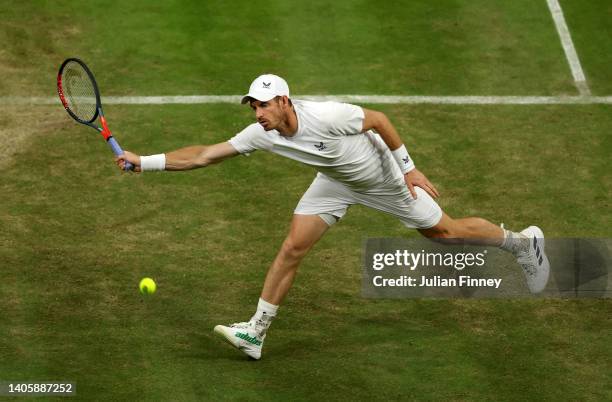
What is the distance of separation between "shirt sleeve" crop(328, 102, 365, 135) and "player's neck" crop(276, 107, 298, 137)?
0.98ft

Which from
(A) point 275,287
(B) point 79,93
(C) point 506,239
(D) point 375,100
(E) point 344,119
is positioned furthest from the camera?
(D) point 375,100

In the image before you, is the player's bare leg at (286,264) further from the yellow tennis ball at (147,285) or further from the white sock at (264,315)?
the yellow tennis ball at (147,285)

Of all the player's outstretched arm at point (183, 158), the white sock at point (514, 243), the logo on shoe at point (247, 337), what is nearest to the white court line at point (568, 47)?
the white sock at point (514, 243)

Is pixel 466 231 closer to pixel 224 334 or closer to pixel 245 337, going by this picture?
pixel 245 337

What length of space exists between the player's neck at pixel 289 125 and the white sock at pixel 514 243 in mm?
2583

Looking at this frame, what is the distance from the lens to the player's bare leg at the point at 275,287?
1230cm

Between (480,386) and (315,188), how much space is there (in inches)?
92.0

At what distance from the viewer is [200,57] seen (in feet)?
59.5

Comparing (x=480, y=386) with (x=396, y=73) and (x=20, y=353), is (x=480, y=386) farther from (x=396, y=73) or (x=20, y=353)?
(x=396, y=73)

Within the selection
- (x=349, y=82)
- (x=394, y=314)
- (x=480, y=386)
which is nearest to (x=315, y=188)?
(x=394, y=314)

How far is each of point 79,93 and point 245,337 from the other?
344 cm

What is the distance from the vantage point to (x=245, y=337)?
12.3m

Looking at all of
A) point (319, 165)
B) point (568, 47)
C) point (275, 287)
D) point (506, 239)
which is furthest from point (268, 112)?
point (568, 47)

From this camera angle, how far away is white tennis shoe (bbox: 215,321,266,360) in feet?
40.3
